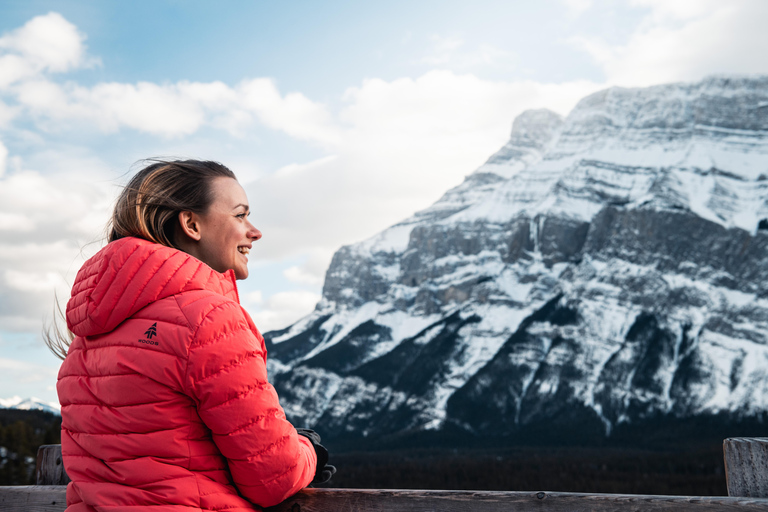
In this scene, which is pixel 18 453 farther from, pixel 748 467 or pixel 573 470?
pixel 573 470

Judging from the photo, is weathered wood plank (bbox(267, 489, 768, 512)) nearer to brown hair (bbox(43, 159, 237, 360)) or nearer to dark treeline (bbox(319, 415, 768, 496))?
brown hair (bbox(43, 159, 237, 360))

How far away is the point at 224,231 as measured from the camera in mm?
3260

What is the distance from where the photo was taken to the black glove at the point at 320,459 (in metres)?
3.30

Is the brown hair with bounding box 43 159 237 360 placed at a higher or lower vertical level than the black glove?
higher

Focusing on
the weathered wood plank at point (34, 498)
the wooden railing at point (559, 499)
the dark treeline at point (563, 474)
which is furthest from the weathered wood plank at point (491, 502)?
the dark treeline at point (563, 474)

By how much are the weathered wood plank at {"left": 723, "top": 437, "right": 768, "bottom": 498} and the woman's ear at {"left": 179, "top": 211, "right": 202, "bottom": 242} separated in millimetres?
2685

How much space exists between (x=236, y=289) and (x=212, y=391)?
24.1 inches

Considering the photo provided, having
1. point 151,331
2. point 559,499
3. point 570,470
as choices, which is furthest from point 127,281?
point 570,470

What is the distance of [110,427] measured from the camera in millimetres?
2783

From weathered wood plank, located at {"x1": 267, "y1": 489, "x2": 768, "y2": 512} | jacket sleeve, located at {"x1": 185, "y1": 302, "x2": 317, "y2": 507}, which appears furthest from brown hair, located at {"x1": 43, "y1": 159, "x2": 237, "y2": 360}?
weathered wood plank, located at {"x1": 267, "y1": 489, "x2": 768, "y2": 512}

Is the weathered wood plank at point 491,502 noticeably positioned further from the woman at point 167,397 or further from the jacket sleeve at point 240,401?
the jacket sleeve at point 240,401

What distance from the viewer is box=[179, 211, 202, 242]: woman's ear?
10.4 feet

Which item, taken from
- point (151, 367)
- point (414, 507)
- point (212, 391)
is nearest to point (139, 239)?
point (151, 367)

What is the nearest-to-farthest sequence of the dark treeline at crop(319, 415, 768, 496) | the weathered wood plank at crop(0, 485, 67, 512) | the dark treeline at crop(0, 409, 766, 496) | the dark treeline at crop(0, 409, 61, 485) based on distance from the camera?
the weathered wood plank at crop(0, 485, 67, 512), the dark treeline at crop(0, 409, 61, 485), the dark treeline at crop(0, 409, 766, 496), the dark treeline at crop(319, 415, 768, 496)
